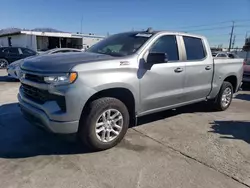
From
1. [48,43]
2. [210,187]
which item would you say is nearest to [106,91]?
[210,187]

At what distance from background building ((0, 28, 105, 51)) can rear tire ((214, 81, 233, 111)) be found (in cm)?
2759

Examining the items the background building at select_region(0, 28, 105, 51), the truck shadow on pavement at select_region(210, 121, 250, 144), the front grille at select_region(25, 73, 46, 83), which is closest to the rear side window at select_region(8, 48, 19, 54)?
the front grille at select_region(25, 73, 46, 83)

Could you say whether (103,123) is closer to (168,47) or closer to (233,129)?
(168,47)

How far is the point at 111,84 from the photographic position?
3.50 m

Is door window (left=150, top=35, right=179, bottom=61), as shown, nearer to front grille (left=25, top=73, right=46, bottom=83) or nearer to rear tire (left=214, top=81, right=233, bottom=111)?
front grille (left=25, top=73, right=46, bottom=83)

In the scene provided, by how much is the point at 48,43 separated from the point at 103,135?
109 ft

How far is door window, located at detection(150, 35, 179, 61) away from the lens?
4286 mm

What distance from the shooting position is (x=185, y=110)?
245 inches

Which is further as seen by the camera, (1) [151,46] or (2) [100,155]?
(1) [151,46]

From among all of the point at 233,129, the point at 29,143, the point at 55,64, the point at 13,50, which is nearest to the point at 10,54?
the point at 13,50

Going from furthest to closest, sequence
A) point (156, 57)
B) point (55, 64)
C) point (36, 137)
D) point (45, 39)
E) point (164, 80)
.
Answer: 1. point (45, 39)
2. point (164, 80)
3. point (36, 137)
4. point (156, 57)
5. point (55, 64)

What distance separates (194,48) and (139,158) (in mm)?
2898

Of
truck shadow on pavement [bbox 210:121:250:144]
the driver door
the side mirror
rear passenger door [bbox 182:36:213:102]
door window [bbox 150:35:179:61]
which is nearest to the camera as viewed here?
the side mirror

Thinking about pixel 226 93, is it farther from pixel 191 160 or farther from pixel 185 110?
pixel 191 160
